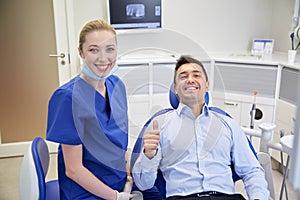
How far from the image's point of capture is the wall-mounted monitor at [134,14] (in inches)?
109

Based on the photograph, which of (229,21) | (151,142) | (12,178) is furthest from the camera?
(229,21)

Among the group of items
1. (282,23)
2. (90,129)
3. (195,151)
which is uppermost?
(282,23)

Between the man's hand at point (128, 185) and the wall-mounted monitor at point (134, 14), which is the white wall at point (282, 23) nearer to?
the wall-mounted monitor at point (134, 14)

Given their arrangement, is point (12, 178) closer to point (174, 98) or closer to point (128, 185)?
point (128, 185)

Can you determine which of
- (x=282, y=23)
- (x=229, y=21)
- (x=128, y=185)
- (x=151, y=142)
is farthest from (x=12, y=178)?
(x=282, y=23)

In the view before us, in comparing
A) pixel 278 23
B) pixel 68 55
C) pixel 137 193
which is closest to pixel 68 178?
pixel 137 193

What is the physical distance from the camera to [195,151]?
1.38 meters

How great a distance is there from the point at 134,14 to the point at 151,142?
1.83 m

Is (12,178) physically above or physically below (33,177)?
below

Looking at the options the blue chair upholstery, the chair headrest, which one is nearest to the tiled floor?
the blue chair upholstery

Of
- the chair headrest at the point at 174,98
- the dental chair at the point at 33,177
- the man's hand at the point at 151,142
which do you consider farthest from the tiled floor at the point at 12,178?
the dental chair at the point at 33,177

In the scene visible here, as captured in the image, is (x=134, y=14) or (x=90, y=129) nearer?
Result: (x=90, y=129)

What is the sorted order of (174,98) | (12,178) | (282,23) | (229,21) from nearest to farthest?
(174,98), (12,178), (282,23), (229,21)

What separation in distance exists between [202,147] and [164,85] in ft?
1.12
